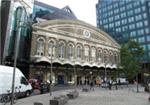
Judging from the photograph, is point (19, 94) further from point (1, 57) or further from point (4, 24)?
point (4, 24)

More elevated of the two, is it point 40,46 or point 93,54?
point 40,46

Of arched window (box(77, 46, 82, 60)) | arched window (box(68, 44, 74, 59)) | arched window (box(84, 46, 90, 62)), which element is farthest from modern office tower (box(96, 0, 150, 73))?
arched window (box(68, 44, 74, 59))

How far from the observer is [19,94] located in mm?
22672

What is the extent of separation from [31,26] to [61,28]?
386 inches

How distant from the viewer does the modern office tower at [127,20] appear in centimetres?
9796

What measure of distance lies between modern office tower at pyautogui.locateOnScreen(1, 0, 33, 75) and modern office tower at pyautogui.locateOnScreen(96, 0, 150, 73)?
197 ft

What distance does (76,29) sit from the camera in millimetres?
61000

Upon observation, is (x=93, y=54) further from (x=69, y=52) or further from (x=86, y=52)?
(x=69, y=52)

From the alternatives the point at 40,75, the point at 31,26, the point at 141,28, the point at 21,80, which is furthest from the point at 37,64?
the point at 141,28

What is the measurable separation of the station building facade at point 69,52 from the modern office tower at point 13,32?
1.60 metres

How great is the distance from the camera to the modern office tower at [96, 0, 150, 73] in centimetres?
9796

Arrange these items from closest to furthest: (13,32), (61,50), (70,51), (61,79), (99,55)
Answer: (13,32), (61,79), (61,50), (70,51), (99,55)

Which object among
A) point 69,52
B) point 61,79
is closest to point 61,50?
point 69,52

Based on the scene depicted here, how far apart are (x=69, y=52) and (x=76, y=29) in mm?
7606
